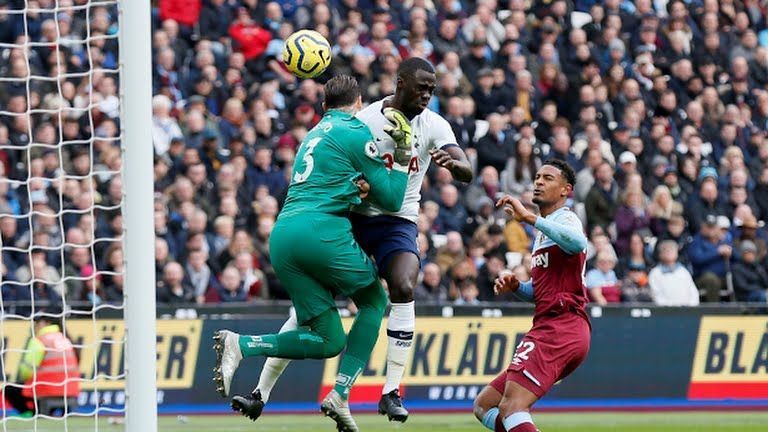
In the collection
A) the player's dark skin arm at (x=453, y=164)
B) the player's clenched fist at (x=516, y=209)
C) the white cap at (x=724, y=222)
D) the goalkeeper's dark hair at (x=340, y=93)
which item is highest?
the goalkeeper's dark hair at (x=340, y=93)

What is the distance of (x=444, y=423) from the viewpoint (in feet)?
57.3

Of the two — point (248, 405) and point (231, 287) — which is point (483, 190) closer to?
point (231, 287)

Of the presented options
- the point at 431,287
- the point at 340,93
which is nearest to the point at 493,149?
the point at 431,287

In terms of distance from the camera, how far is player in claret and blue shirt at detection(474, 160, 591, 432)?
10727 mm

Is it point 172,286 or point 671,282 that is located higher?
point 172,286

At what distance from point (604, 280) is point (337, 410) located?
10187 millimetres

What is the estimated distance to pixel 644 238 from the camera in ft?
70.3

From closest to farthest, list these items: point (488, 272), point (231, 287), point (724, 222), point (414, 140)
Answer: point (414, 140) < point (231, 287) < point (488, 272) < point (724, 222)

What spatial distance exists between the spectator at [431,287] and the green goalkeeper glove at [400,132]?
8.90m

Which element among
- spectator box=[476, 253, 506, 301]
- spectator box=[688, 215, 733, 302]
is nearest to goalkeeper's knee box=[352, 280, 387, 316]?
spectator box=[476, 253, 506, 301]

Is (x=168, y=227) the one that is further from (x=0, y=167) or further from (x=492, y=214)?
(x=492, y=214)

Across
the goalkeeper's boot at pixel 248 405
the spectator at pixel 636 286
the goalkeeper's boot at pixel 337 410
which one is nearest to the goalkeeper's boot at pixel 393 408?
the goalkeeper's boot at pixel 337 410

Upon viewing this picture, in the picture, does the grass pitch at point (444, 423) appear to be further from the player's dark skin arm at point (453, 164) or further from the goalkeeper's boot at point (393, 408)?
the player's dark skin arm at point (453, 164)

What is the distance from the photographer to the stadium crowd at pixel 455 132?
18.4m
